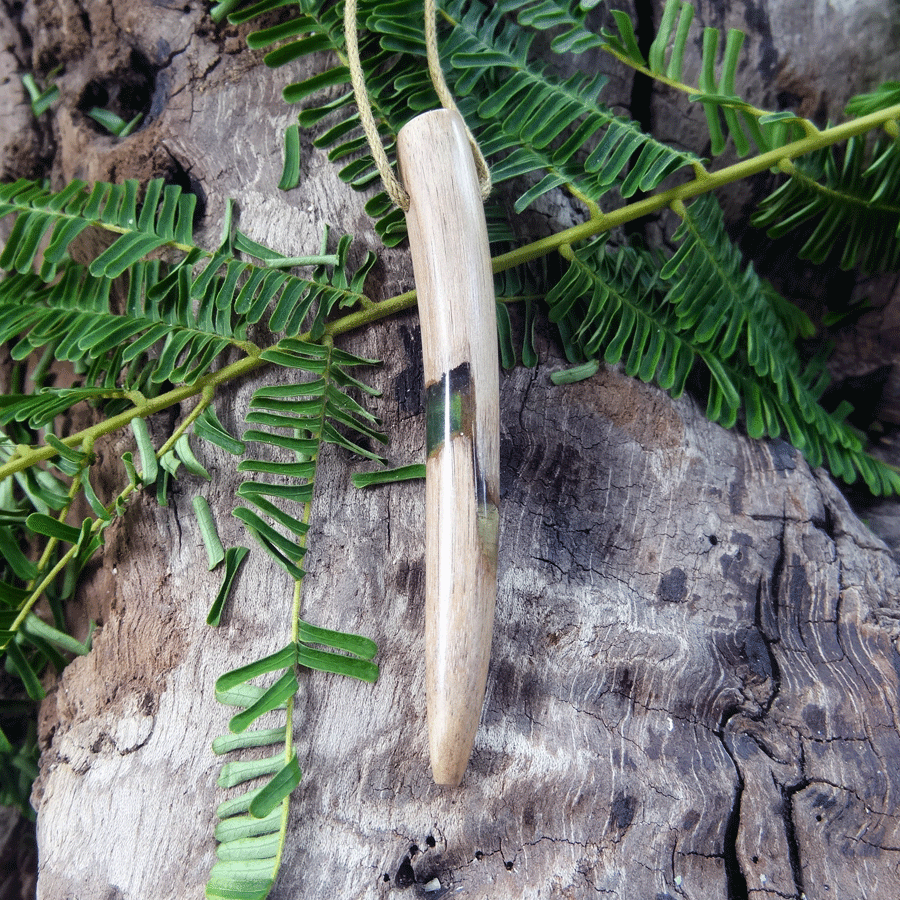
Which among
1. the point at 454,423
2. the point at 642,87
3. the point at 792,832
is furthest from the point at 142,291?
the point at 792,832

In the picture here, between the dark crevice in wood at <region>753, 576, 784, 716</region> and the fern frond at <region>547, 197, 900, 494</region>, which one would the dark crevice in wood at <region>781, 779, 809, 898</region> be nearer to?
the dark crevice in wood at <region>753, 576, 784, 716</region>

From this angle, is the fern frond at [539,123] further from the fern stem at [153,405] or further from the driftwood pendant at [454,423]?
the fern stem at [153,405]

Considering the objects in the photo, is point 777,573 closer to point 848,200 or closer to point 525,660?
point 525,660

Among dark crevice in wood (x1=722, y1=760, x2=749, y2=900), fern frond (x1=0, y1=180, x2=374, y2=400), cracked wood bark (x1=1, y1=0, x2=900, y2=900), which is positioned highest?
fern frond (x1=0, y1=180, x2=374, y2=400)

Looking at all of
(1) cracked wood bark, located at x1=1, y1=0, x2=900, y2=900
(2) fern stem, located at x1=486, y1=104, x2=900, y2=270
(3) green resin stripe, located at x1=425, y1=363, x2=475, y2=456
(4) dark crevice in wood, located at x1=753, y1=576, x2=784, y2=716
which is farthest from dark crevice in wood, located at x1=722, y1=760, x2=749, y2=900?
(2) fern stem, located at x1=486, y1=104, x2=900, y2=270

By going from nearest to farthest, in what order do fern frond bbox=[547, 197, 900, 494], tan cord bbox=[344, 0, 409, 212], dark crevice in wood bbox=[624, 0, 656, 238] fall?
tan cord bbox=[344, 0, 409, 212] → fern frond bbox=[547, 197, 900, 494] → dark crevice in wood bbox=[624, 0, 656, 238]

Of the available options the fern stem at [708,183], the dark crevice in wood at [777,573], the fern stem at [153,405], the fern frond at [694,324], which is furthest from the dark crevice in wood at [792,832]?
the fern stem at [153,405]
